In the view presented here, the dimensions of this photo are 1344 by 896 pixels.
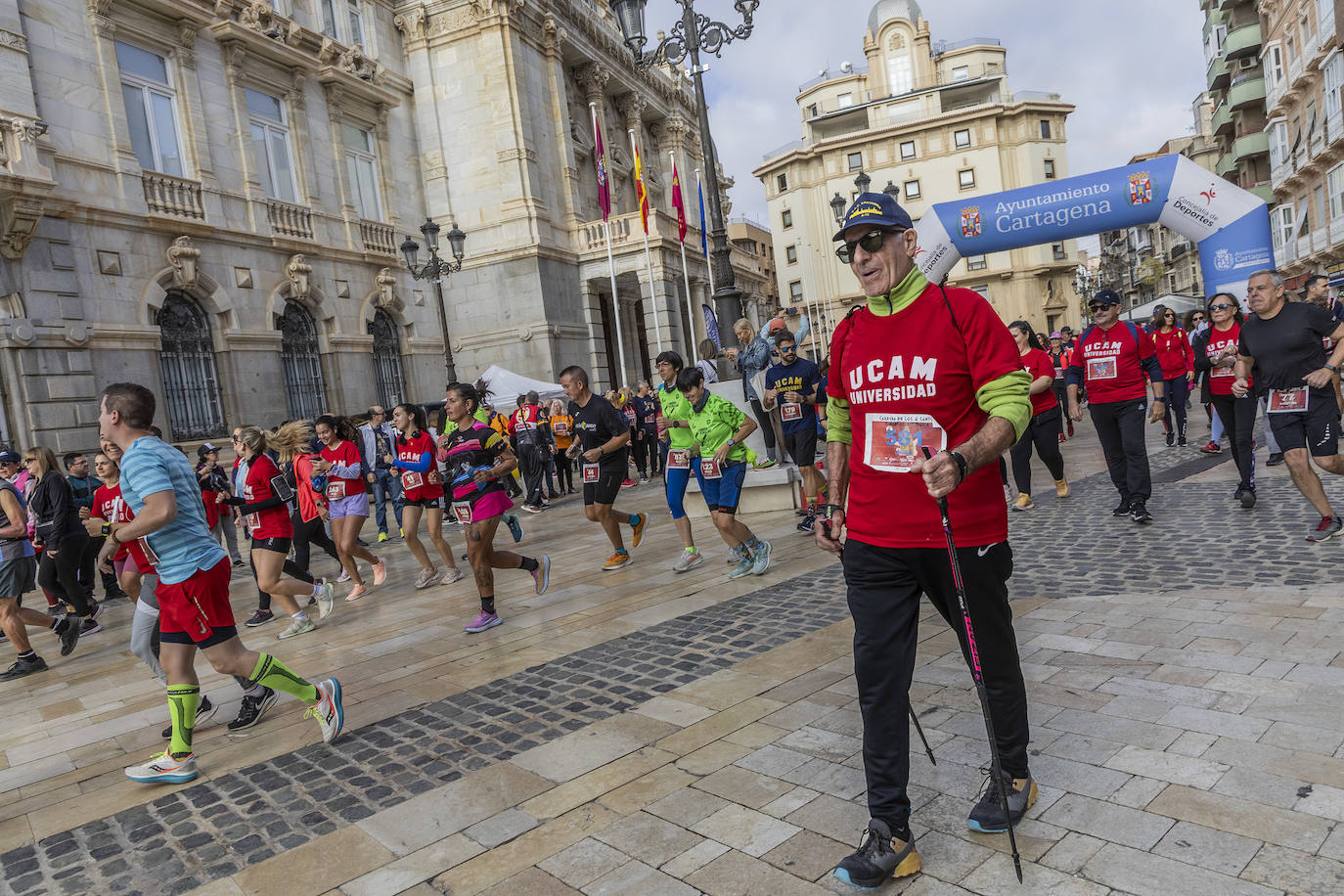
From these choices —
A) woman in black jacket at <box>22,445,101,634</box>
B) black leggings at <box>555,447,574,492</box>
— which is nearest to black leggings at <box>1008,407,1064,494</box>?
woman in black jacket at <box>22,445,101,634</box>

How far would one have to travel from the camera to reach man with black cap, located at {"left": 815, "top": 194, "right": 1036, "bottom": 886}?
2.69 m

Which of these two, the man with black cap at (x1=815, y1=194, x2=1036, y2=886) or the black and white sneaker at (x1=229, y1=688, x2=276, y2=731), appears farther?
the black and white sneaker at (x1=229, y1=688, x2=276, y2=731)

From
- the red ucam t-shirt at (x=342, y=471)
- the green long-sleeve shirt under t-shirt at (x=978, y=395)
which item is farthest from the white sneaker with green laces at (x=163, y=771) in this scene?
the red ucam t-shirt at (x=342, y=471)

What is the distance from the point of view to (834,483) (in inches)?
131

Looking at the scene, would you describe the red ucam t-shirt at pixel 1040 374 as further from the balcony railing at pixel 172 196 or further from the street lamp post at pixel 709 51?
Answer: the balcony railing at pixel 172 196

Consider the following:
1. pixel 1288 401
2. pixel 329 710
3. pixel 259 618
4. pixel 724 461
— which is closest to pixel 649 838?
pixel 329 710

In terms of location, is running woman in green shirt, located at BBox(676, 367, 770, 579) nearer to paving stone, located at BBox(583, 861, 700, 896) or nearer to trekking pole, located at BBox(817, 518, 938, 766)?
trekking pole, located at BBox(817, 518, 938, 766)

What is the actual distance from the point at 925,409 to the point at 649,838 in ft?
6.05

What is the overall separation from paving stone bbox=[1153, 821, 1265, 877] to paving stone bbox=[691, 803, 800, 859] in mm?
1198

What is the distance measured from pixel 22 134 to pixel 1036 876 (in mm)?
16576

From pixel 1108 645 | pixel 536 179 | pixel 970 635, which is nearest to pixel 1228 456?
pixel 1108 645

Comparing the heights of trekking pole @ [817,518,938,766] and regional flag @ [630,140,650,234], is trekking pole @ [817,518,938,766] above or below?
below

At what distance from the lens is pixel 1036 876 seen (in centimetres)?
260

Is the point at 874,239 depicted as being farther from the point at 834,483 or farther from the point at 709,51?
the point at 709,51
